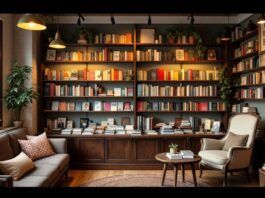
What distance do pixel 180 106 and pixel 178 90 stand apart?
346mm

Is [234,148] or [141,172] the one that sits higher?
[234,148]

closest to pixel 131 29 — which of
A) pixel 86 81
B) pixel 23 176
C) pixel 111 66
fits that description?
pixel 111 66

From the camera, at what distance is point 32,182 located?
3041mm

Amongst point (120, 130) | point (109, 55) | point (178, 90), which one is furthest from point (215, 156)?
point (109, 55)

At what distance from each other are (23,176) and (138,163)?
8.14ft

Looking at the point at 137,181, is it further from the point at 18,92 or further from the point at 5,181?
the point at 18,92

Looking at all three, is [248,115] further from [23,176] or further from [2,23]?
[2,23]

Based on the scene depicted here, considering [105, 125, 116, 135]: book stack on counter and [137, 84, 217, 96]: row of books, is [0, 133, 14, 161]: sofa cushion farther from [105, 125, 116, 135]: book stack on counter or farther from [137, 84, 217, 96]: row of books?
[137, 84, 217, 96]: row of books

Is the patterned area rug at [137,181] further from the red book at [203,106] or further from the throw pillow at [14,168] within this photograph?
the red book at [203,106]

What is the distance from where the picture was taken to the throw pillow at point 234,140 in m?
4.48

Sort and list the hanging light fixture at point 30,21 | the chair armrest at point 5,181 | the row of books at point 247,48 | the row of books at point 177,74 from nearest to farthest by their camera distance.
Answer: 1. the chair armrest at point 5,181
2. the hanging light fixture at point 30,21
3. the row of books at point 247,48
4. the row of books at point 177,74

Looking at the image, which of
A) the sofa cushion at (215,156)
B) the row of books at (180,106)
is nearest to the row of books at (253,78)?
the row of books at (180,106)

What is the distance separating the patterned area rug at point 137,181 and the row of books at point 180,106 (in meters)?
1.43

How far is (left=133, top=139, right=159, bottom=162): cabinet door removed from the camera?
17.3 feet
